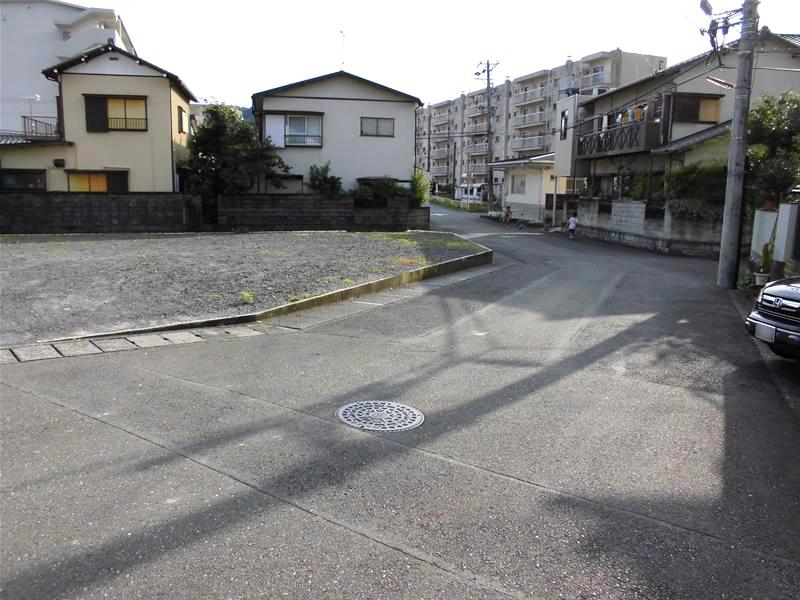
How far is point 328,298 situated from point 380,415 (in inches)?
239

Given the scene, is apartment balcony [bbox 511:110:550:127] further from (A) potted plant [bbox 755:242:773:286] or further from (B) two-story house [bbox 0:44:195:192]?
(A) potted plant [bbox 755:242:773:286]

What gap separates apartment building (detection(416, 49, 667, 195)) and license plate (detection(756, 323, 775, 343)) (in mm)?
37858

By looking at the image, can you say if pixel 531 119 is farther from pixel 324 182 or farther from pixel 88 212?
pixel 88 212

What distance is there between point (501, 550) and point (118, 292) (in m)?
8.78

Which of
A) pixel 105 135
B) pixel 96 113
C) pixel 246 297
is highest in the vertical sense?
pixel 96 113

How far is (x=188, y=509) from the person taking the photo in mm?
3730

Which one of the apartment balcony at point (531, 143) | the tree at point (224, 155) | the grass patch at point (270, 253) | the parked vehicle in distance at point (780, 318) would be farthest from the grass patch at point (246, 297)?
the apartment balcony at point (531, 143)

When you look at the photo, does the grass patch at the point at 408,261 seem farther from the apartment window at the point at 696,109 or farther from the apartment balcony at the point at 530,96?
the apartment balcony at the point at 530,96

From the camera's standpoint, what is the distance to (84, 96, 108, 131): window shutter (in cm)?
2739

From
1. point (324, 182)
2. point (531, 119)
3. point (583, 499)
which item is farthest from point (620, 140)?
point (531, 119)

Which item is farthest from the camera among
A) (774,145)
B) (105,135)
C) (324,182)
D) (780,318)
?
(324,182)

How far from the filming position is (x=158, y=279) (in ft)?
37.2

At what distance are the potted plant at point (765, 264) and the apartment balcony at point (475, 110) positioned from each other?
65.7 metres

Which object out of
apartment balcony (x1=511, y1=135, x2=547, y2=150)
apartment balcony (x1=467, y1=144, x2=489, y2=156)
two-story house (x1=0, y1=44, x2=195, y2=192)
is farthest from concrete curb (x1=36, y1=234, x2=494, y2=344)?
apartment balcony (x1=467, y1=144, x2=489, y2=156)
